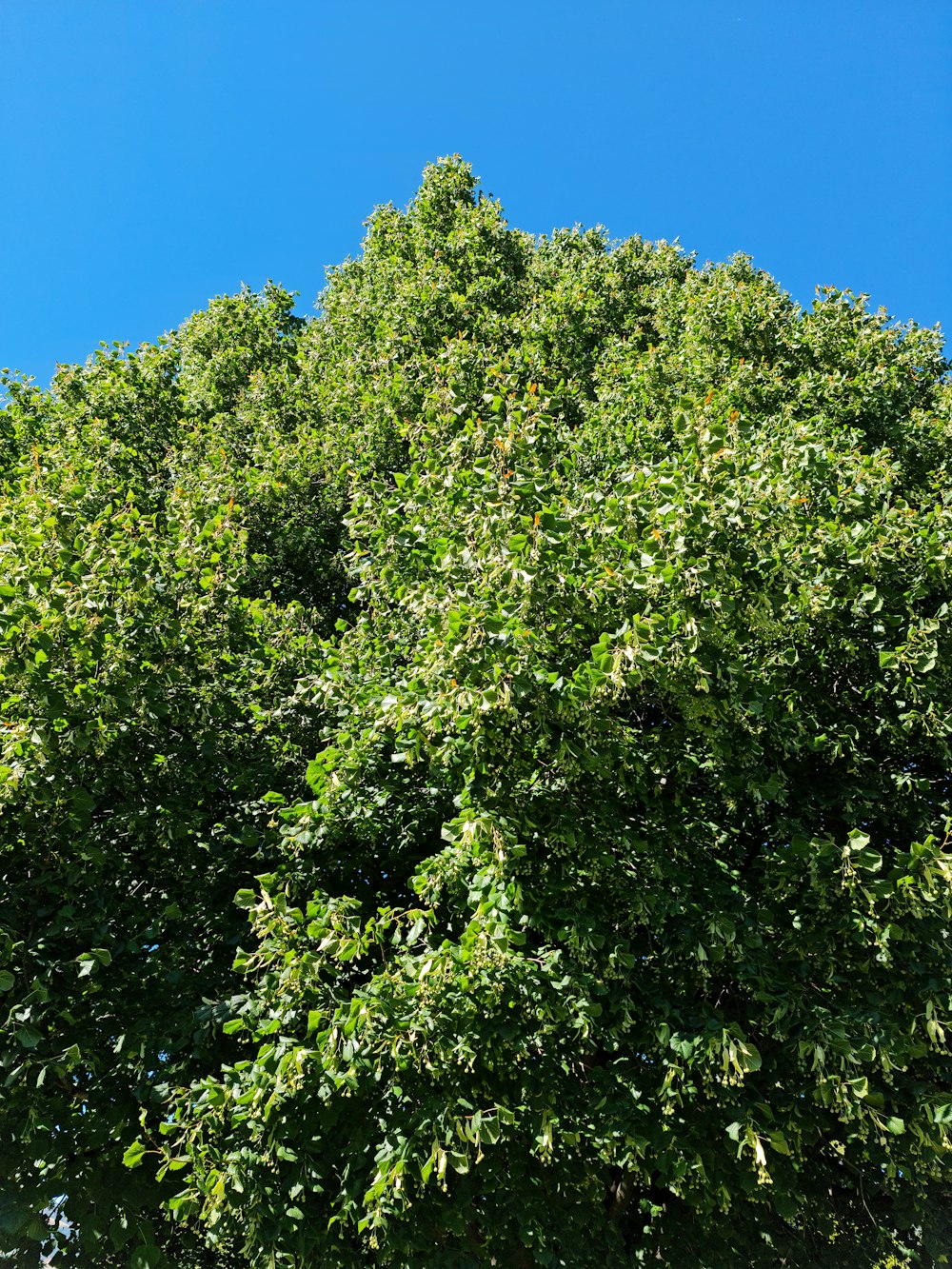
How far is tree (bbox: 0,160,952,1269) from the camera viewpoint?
17.3ft

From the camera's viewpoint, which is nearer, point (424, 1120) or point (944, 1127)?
point (424, 1120)

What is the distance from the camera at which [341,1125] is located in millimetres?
5750

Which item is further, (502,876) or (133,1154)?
(133,1154)

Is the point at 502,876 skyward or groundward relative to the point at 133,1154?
skyward

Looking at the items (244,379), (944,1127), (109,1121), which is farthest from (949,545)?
(244,379)

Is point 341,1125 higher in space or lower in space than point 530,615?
lower

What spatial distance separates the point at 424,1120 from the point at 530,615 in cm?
331

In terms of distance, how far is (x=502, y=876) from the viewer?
5230mm

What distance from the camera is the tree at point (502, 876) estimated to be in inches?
208

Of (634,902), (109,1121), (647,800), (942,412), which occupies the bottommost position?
(109,1121)

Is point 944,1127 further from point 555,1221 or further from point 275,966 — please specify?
point 275,966

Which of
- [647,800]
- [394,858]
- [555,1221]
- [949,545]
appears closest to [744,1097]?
[555,1221]

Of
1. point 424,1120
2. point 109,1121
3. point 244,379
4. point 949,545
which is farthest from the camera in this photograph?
point 244,379

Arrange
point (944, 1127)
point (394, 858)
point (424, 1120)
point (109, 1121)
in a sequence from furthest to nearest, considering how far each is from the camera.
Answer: point (394, 858) < point (109, 1121) < point (944, 1127) < point (424, 1120)
